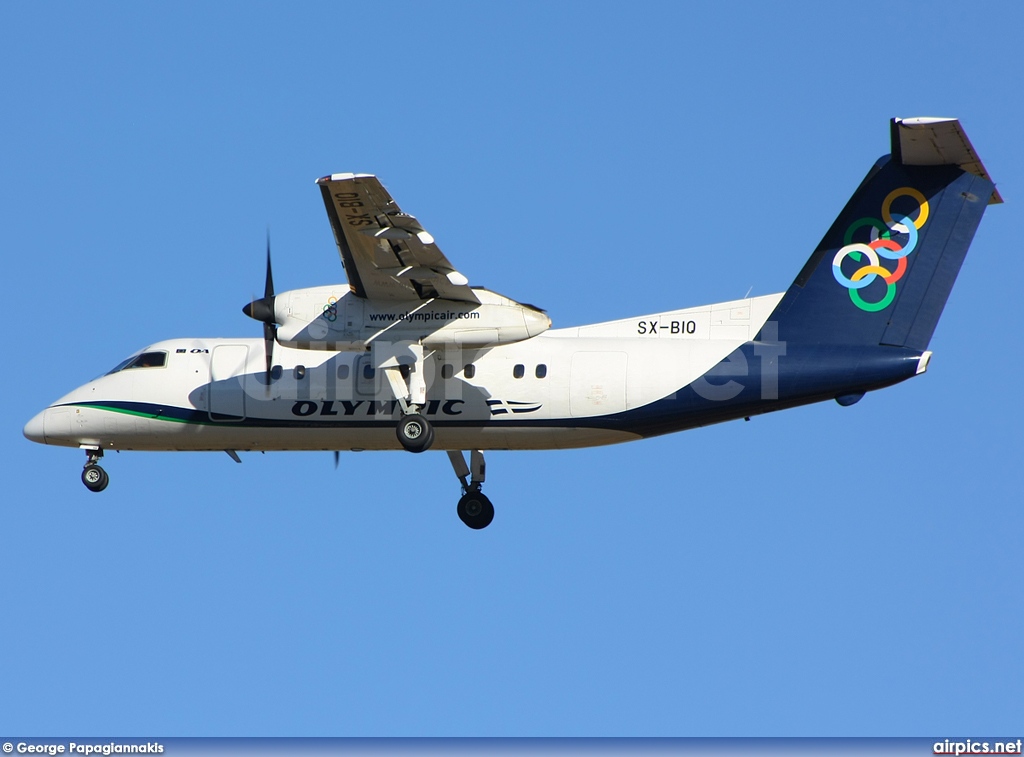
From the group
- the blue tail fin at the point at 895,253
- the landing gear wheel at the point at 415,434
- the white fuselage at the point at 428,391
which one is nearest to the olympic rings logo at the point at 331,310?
the white fuselage at the point at 428,391

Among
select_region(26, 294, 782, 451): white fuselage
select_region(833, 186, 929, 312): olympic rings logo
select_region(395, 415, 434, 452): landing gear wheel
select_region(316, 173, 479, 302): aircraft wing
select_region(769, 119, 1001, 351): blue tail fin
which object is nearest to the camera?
select_region(316, 173, 479, 302): aircraft wing

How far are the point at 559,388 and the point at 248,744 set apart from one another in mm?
7002

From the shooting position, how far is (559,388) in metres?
20.0

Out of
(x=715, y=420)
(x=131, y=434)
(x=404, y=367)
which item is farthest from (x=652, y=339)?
(x=131, y=434)

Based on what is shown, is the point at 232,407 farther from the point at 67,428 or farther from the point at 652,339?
the point at 652,339

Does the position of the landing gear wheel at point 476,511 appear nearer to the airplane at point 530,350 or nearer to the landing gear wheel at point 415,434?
the airplane at point 530,350

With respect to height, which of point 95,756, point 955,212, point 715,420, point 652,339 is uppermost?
point 955,212

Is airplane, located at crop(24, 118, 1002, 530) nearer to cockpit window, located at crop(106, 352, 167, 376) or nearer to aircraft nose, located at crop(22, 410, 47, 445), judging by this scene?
cockpit window, located at crop(106, 352, 167, 376)

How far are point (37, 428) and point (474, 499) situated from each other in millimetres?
6968

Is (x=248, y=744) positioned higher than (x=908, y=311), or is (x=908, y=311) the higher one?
(x=908, y=311)

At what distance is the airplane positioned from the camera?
1886cm

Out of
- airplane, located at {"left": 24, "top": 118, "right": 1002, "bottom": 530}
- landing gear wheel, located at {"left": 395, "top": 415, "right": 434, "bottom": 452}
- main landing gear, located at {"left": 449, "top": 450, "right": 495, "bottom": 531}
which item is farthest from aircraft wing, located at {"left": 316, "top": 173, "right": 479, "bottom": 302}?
Answer: main landing gear, located at {"left": 449, "top": 450, "right": 495, "bottom": 531}

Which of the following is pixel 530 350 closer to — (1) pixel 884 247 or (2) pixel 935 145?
(1) pixel 884 247

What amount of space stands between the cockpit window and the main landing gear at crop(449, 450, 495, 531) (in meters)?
4.75
